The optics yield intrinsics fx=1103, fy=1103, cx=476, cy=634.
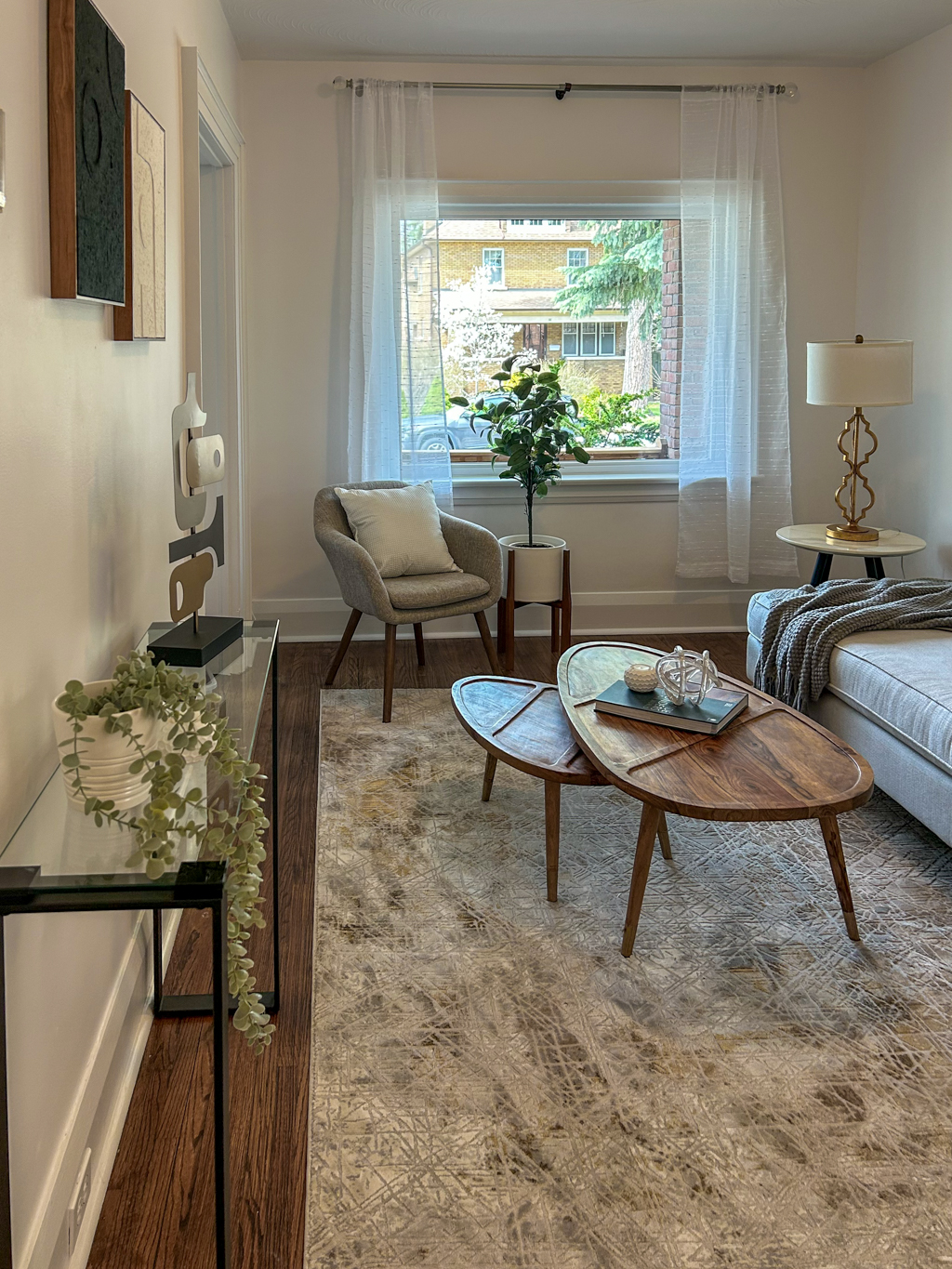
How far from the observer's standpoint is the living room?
165 cm

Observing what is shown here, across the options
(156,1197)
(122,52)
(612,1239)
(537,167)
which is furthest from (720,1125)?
(537,167)

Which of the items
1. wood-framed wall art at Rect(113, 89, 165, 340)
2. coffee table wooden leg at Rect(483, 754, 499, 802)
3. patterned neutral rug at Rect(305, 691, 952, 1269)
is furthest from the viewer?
coffee table wooden leg at Rect(483, 754, 499, 802)

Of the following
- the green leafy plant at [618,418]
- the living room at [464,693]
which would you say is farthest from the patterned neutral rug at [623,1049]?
the green leafy plant at [618,418]

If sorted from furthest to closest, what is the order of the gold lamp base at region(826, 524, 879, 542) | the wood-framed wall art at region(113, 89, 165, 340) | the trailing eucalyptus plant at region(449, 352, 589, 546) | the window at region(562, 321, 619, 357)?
the window at region(562, 321, 619, 357)
the trailing eucalyptus plant at region(449, 352, 589, 546)
the gold lamp base at region(826, 524, 879, 542)
the wood-framed wall art at region(113, 89, 165, 340)

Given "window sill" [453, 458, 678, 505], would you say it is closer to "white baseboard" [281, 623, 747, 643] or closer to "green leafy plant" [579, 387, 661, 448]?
"green leafy plant" [579, 387, 661, 448]

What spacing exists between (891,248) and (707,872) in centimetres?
334

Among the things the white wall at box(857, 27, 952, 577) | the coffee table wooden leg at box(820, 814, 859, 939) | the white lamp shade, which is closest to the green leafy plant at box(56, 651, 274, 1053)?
the coffee table wooden leg at box(820, 814, 859, 939)

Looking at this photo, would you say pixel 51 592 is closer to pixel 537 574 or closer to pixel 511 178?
pixel 537 574

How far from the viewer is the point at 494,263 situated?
528cm

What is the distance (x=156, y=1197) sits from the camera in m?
1.75

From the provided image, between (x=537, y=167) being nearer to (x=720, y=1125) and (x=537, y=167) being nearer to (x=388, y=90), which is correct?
(x=388, y=90)

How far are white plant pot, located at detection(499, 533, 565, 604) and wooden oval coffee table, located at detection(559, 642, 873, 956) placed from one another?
184 cm

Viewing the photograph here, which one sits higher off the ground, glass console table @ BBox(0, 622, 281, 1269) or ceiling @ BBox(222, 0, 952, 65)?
ceiling @ BBox(222, 0, 952, 65)

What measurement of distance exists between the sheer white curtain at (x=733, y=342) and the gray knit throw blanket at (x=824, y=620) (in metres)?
1.40
